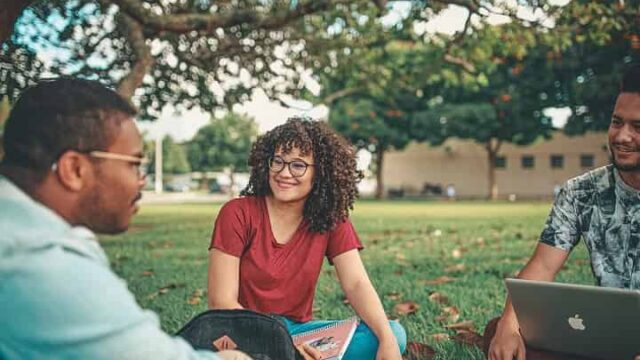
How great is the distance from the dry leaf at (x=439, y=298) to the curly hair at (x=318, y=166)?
8.08 feet

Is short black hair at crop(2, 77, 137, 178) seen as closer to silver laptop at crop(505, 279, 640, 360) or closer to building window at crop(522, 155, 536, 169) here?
silver laptop at crop(505, 279, 640, 360)

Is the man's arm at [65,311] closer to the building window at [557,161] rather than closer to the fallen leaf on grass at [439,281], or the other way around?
the fallen leaf on grass at [439,281]

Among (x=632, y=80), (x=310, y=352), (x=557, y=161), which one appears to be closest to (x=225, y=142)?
(x=557, y=161)

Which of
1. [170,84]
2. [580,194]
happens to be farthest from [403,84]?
[580,194]

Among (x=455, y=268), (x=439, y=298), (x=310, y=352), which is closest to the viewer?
(x=310, y=352)

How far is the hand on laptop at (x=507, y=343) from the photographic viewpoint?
10.2 ft

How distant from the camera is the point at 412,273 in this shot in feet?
25.2

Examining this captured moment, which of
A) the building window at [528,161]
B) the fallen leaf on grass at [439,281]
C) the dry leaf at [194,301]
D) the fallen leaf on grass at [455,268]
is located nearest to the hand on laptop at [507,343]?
the dry leaf at [194,301]

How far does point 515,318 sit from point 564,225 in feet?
1.82

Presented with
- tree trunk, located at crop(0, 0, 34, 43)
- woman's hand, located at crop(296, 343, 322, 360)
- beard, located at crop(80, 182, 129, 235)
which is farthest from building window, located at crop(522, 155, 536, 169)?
beard, located at crop(80, 182, 129, 235)

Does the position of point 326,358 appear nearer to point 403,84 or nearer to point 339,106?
point 403,84

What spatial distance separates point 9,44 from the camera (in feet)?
19.2

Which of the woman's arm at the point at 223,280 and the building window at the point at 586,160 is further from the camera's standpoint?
the building window at the point at 586,160

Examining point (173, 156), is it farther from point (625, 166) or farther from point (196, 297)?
point (625, 166)
